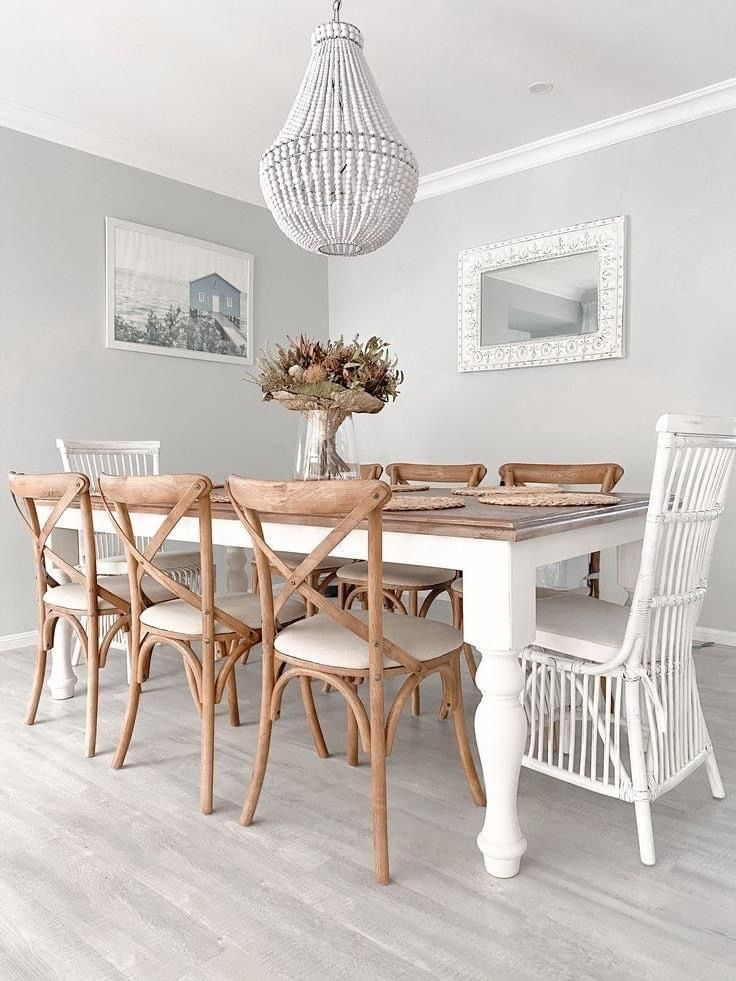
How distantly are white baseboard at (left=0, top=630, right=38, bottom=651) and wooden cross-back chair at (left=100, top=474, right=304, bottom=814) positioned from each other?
5.60 ft

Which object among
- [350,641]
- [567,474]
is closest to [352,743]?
[350,641]

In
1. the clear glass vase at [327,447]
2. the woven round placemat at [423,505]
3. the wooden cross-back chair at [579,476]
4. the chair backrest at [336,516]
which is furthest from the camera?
the wooden cross-back chair at [579,476]

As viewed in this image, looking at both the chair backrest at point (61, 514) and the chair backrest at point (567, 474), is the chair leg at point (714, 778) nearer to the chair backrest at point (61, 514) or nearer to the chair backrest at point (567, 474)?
the chair backrest at point (567, 474)

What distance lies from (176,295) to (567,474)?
8.26ft

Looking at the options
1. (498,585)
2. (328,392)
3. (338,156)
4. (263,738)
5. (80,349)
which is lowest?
(263,738)

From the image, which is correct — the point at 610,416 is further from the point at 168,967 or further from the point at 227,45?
the point at 168,967

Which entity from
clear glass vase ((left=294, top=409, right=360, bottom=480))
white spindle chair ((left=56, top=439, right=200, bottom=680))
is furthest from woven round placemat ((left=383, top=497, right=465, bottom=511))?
white spindle chair ((left=56, top=439, right=200, bottom=680))

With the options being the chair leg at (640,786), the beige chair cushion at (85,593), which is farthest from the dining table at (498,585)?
the beige chair cushion at (85,593)

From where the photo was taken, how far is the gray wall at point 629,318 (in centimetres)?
346

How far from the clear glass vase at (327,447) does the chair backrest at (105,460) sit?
109cm

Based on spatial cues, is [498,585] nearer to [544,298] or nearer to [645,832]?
[645,832]

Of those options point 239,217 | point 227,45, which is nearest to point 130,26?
point 227,45

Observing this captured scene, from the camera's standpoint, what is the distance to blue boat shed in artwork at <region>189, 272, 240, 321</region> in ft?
13.9

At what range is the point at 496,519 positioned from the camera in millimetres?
1505
